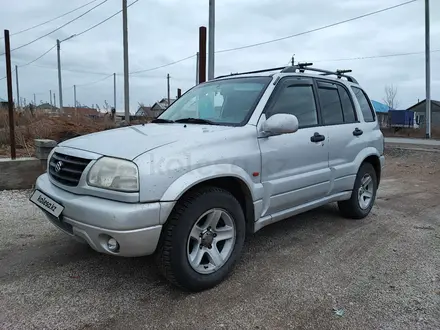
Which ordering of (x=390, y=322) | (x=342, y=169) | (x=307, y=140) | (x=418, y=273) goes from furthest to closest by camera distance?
(x=342, y=169) → (x=307, y=140) → (x=418, y=273) → (x=390, y=322)

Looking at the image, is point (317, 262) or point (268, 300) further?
point (317, 262)

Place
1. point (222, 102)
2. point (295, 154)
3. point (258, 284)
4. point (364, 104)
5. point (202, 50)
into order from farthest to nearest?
point (202, 50) < point (364, 104) < point (222, 102) < point (295, 154) < point (258, 284)

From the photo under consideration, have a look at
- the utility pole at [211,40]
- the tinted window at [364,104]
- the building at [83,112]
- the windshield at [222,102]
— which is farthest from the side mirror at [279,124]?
the building at [83,112]

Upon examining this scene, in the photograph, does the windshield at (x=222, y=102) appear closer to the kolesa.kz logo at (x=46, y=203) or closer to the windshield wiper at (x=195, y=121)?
the windshield wiper at (x=195, y=121)

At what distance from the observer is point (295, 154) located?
3.60 metres

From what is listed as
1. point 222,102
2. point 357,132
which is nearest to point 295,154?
point 222,102

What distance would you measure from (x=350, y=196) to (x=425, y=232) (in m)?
0.95

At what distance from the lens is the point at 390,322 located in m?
2.52

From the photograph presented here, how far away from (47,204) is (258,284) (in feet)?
6.06

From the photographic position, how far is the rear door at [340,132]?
4.21 metres

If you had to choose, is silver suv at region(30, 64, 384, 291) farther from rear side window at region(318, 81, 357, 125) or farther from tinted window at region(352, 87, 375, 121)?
tinted window at region(352, 87, 375, 121)

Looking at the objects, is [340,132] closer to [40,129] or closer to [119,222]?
[119,222]

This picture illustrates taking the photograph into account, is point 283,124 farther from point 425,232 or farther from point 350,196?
point 425,232


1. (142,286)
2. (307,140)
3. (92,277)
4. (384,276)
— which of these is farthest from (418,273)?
(92,277)
